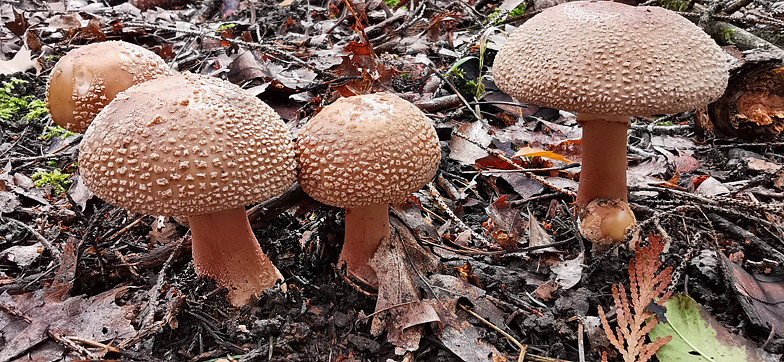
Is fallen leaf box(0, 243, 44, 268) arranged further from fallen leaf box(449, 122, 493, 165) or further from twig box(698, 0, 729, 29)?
twig box(698, 0, 729, 29)

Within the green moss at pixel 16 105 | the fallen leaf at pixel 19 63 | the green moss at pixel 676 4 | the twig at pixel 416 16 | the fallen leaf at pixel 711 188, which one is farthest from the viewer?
the twig at pixel 416 16

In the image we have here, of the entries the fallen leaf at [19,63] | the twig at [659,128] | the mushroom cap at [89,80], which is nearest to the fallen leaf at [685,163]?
the twig at [659,128]

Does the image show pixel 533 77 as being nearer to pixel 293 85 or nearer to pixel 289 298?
pixel 289 298

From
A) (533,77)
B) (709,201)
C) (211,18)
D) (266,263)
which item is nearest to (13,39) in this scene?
(211,18)

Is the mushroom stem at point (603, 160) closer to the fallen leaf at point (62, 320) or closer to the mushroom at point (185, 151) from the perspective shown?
the mushroom at point (185, 151)

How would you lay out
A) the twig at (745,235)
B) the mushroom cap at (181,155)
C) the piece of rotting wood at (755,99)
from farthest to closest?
1. the piece of rotting wood at (755,99)
2. the twig at (745,235)
3. the mushroom cap at (181,155)

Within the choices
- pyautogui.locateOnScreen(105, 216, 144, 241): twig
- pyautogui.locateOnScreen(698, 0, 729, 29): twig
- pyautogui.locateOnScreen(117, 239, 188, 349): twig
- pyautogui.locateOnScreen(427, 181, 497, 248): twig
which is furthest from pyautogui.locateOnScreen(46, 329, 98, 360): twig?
pyautogui.locateOnScreen(698, 0, 729, 29): twig

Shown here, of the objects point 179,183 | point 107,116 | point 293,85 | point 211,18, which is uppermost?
point 107,116
